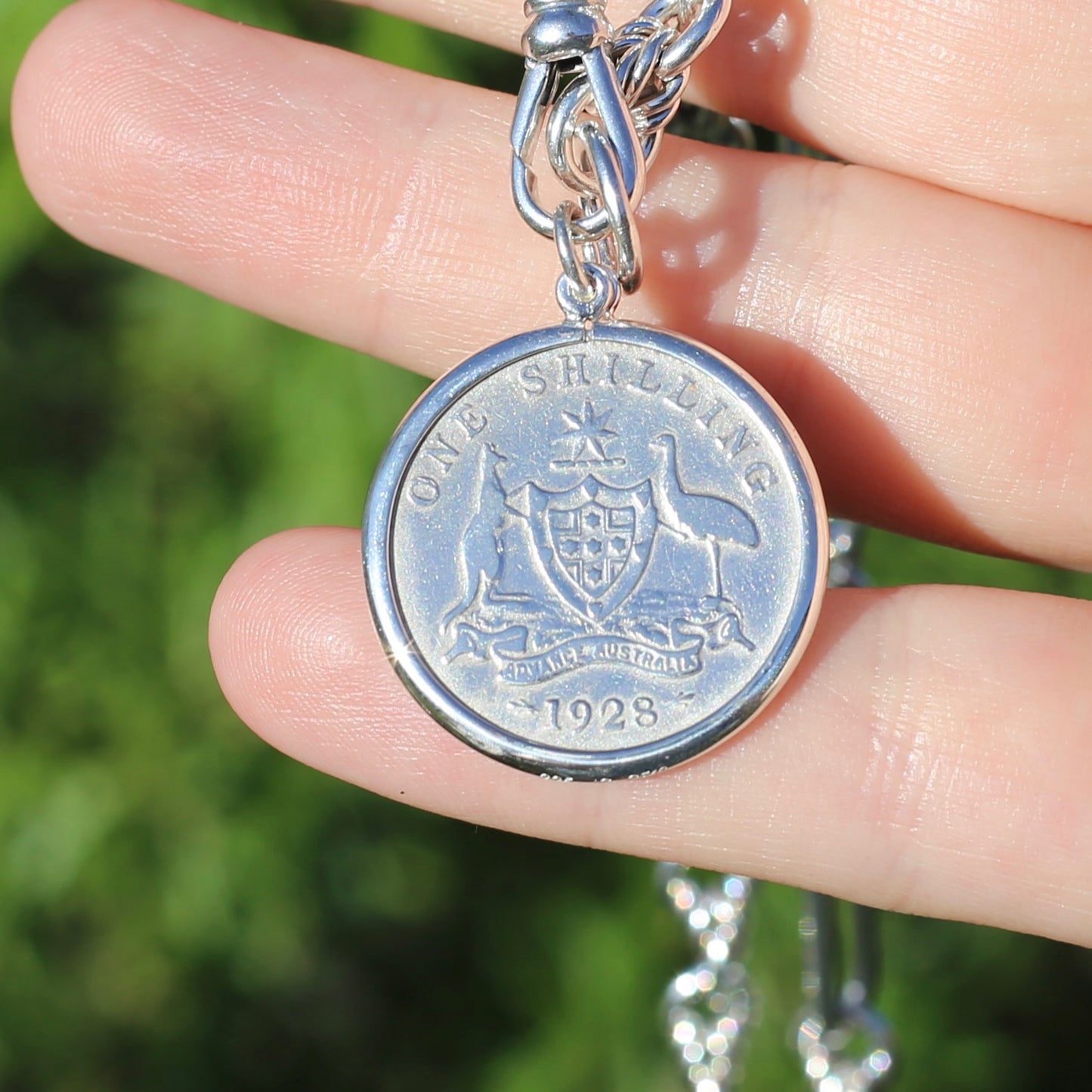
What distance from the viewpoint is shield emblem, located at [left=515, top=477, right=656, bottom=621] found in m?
2.66

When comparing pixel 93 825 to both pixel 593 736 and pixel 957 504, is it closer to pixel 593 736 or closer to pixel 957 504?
pixel 593 736

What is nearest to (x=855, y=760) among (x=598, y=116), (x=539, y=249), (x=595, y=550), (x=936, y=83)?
(x=595, y=550)

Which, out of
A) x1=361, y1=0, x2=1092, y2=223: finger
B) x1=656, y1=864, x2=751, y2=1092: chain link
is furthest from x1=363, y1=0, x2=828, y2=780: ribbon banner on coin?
x1=656, y1=864, x2=751, y2=1092: chain link

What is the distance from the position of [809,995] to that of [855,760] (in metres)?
0.88

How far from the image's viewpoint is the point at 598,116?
2.74 m

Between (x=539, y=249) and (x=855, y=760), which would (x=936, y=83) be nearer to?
(x=539, y=249)

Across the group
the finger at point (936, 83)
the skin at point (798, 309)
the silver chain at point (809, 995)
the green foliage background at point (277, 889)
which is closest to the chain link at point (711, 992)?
the silver chain at point (809, 995)

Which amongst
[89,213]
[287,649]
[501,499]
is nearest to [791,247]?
[501,499]

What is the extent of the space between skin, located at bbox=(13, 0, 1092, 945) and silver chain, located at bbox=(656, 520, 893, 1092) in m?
0.41

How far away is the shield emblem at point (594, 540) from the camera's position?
8.74 feet

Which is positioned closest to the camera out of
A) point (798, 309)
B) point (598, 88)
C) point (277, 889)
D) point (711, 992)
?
point (598, 88)

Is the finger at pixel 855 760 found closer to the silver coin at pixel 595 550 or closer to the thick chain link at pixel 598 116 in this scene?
the silver coin at pixel 595 550

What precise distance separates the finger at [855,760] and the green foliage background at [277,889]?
787mm

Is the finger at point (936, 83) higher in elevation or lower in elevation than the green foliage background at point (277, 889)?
higher
